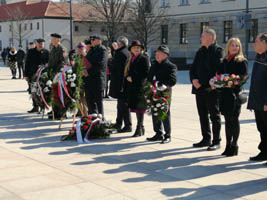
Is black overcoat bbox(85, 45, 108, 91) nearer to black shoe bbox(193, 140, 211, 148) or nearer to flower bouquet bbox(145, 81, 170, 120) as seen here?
flower bouquet bbox(145, 81, 170, 120)

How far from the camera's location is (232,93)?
691cm

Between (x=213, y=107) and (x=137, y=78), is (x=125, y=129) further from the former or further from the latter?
(x=213, y=107)

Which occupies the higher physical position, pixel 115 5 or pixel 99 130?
pixel 115 5

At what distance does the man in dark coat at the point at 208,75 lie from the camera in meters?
7.34

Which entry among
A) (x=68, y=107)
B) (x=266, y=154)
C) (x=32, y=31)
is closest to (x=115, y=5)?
(x=32, y=31)

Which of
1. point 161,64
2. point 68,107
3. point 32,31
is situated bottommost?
point 68,107

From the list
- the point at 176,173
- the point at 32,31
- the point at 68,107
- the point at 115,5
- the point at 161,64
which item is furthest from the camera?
the point at 32,31

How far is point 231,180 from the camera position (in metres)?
5.82

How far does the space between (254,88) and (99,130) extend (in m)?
3.28

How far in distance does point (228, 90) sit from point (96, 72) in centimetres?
340

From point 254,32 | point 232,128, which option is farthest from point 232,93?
point 254,32

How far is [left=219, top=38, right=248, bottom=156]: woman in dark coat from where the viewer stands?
689cm

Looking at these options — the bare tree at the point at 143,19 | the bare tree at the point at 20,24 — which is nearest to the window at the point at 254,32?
the bare tree at the point at 143,19

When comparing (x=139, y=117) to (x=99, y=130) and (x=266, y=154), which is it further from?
(x=266, y=154)
